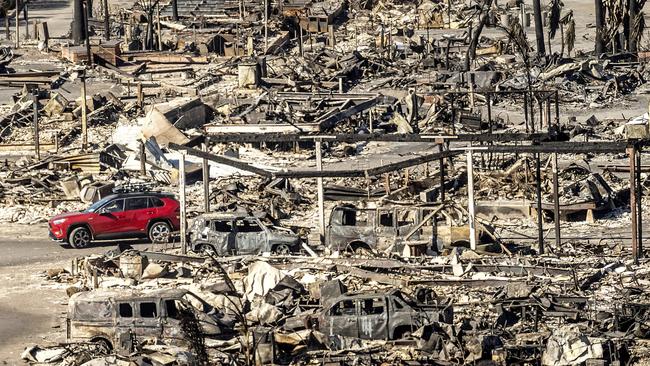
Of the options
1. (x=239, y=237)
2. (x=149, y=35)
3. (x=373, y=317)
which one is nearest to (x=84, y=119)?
(x=239, y=237)

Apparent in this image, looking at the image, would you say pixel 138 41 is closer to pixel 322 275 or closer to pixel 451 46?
pixel 451 46

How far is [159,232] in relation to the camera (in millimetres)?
39188

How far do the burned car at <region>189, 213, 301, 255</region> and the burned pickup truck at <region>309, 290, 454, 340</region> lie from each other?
22.0 ft

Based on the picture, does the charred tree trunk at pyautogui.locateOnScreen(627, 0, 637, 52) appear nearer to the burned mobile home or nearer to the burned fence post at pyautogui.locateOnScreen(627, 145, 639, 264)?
the burned mobile home

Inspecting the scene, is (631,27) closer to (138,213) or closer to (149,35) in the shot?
(149,35)

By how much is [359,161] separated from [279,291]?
1712 cm

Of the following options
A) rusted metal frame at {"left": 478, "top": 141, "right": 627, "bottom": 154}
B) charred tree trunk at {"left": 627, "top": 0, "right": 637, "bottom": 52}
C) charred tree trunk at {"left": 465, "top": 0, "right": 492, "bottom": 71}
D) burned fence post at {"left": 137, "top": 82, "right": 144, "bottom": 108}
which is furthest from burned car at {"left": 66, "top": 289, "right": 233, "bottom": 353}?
charred tree trunk at {"left": 627, "top": 0, "right": 637, "bottom": 52}

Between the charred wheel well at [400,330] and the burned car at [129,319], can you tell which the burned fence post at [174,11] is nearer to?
the burned car at [129,319]

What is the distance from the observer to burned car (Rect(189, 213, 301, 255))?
119 ft

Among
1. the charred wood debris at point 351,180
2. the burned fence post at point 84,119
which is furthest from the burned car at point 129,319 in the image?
the burned fence post at point 84,119

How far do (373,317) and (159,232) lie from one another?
35.8 feet

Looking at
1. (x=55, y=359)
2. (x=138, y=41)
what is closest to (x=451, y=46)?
(x=138, y=41)

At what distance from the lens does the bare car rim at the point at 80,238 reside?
3869 cm

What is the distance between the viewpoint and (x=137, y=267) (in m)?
34.5
